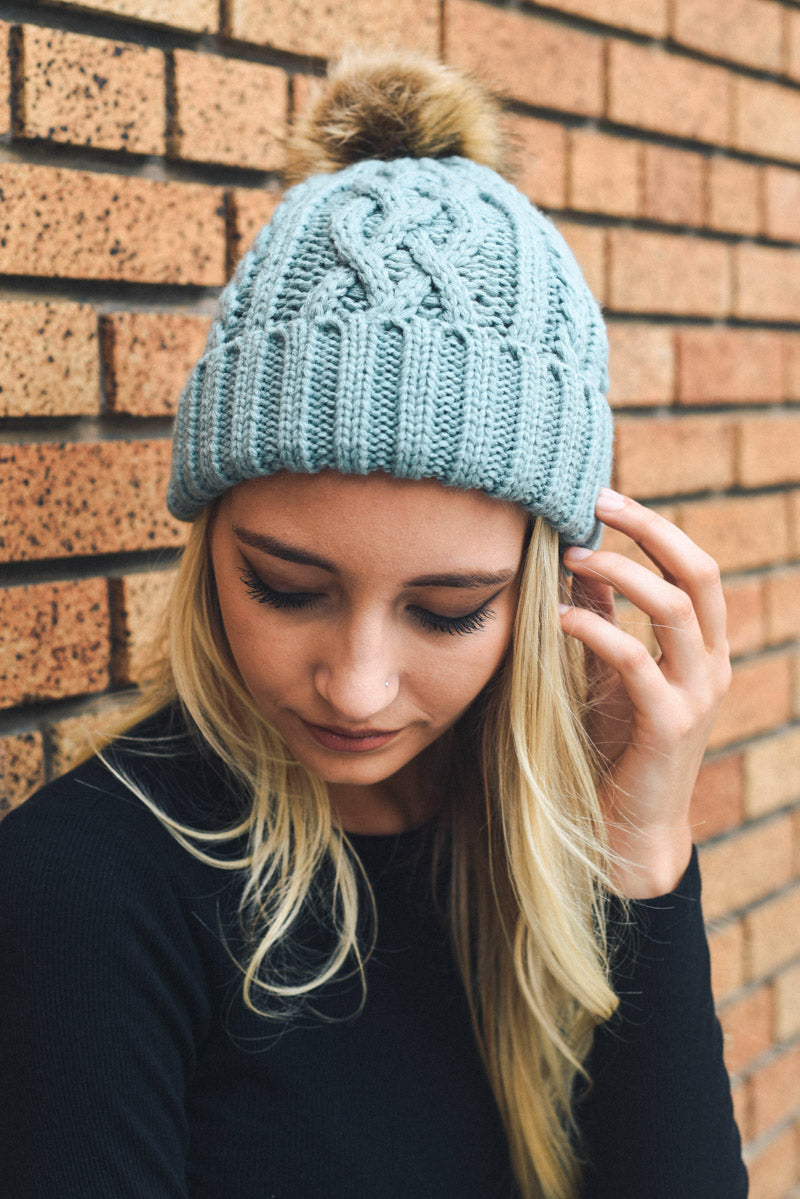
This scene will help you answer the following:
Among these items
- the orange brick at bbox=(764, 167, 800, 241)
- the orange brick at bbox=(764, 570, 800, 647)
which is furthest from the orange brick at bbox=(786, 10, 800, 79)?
the orange brick at bbox=(764, 570, 800, 647)

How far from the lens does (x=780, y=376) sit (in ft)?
8.11

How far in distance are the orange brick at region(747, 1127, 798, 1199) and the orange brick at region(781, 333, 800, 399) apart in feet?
5.75

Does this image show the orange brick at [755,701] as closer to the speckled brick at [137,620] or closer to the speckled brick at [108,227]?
the speckled brick at [137,620]

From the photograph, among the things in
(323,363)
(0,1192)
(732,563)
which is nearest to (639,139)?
(732,563)

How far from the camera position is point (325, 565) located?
1109 millimetres

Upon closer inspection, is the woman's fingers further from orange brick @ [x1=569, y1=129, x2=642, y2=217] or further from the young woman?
orange brick @ [x1=569, y1=129, x2=642, y2=217]

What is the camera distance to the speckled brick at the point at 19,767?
1410 mm

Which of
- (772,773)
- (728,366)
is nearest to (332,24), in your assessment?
(728,366)

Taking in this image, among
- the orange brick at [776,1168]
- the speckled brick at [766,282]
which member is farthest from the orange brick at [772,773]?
the speckled brick at [766,282]

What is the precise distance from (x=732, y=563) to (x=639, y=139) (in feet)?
2.94

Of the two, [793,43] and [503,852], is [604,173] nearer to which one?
[793,43]

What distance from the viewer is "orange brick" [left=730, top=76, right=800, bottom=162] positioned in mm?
2281

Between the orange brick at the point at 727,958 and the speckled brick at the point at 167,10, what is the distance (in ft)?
6.46

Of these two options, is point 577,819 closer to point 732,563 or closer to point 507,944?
point 507,944
